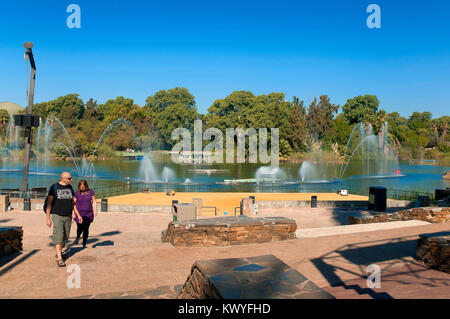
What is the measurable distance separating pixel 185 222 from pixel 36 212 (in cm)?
1162

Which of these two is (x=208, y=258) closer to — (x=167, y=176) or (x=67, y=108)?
(x=167, y=176)

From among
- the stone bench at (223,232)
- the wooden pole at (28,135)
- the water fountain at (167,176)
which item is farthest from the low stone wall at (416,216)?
the water fountain at (167,176)

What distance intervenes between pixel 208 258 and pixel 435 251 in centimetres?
462

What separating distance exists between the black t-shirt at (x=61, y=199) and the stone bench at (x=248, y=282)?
3.73 metres

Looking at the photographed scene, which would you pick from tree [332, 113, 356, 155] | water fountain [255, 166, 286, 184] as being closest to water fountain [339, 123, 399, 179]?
tree [332, 113, 356, 155]

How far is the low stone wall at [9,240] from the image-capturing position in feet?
26.6

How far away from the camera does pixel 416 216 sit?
1312cm

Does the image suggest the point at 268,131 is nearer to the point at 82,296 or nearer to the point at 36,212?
the point at 36,212

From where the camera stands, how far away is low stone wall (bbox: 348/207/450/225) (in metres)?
12.6
